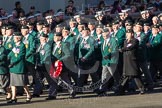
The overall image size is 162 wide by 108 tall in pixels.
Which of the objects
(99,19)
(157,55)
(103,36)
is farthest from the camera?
(99,19)

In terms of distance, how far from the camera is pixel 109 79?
54.7 feet

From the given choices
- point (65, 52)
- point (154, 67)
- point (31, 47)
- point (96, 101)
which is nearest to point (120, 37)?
point (154, 67)

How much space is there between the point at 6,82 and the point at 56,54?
1429 mm

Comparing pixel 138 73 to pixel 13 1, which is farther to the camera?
pixel 13 1

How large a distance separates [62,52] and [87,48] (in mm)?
831

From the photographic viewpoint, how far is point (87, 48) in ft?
54.2

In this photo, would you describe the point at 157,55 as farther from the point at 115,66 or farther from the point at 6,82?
the point at 6,82

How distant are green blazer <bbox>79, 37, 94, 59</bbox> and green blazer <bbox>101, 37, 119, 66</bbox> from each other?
0.97 ft

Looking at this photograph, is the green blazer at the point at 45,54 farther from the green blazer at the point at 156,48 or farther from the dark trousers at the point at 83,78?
the green blazer at the point at 156,48

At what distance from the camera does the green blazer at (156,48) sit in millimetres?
17422

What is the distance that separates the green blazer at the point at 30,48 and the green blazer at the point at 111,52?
1801mm

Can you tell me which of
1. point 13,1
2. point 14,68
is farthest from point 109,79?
point 13,1

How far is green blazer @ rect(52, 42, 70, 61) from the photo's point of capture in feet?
52.3

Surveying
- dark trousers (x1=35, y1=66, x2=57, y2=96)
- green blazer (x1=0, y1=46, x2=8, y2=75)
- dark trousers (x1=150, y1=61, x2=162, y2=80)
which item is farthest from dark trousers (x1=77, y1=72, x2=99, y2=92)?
green blazer (x1=0, y1=46, x2=8, y2=75)
